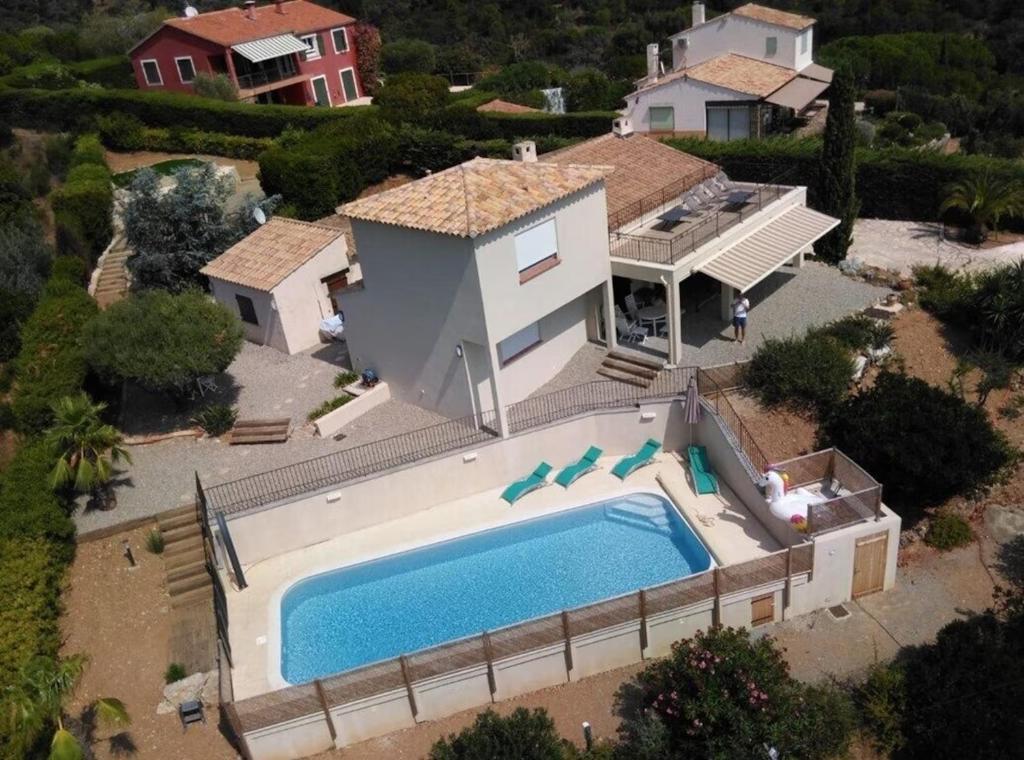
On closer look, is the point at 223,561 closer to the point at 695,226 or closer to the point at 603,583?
the point at 603,583

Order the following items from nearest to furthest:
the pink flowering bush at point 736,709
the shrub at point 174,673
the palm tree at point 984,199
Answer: the pink flowering bush at point 736,709 < the shrub at point 174,673 < the palm tree at point 984,199

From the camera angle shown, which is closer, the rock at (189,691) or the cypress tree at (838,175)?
the rock at (189,691)

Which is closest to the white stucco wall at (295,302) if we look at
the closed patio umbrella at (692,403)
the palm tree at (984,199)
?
the closed patio umbrella at (692,403)

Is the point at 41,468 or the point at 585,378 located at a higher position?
the point at 41,468

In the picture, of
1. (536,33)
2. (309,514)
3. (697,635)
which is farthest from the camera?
(536,33)

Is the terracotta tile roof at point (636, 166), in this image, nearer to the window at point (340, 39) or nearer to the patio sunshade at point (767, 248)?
the patio sunshade at point (767, 248)

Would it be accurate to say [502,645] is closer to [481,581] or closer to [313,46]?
[481,581]

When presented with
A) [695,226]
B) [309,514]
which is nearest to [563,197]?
[695,226]
